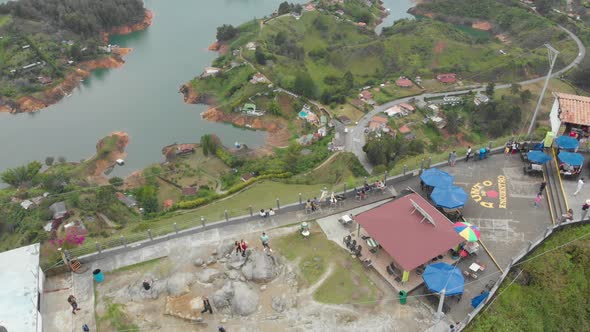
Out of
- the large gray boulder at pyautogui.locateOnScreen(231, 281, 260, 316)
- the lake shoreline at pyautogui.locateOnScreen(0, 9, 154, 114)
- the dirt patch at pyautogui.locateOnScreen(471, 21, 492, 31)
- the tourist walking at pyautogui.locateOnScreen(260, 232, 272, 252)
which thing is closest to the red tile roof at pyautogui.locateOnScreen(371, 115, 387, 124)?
the tourist walking at pyautogui.locateOnScreen(260, 232, 272, 252)

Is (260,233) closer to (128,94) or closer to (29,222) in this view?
(29,222)

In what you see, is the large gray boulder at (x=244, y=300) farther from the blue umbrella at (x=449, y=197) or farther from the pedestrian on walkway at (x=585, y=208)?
the pedestrian on walkway at (x=585, y=208)

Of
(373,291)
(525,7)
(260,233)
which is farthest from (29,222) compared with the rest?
(525,7)

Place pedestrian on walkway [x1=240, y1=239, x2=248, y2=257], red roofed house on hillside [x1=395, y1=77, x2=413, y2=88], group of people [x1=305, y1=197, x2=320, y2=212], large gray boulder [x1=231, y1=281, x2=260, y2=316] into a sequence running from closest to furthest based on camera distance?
large gray boulder [x1=231, y1=281, x2=260, y2=316] < pedestrian on walkway [x1=240, y1=239, x2=248, y2=257] < group of people [x1=305, y1=197, x2=320, y2=212] < red roofed house on hillside [x1=395, y1=77, x2=413, y2=88]

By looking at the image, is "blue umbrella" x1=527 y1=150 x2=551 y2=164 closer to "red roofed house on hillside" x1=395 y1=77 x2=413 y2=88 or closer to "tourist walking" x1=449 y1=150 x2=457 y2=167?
"tourist walking" x1=449 y1=150 x2=457 y2=167

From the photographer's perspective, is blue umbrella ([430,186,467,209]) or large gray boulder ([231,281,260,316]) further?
blue umbrella ([430,186,467,209])

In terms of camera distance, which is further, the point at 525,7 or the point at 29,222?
the point at 525,7

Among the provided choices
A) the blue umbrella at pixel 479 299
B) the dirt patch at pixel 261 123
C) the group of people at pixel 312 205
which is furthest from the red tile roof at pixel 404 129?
the blue umbrella at pixel 479 299
